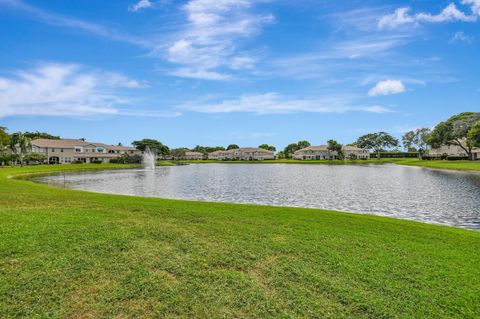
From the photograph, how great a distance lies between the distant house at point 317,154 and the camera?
433ft

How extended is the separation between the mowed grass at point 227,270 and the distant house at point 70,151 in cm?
8162

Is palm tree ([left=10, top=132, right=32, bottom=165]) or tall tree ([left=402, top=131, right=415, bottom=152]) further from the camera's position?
tall tree ([left=402, top=131, right=415, bottom=152])

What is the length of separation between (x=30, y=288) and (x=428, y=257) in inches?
329

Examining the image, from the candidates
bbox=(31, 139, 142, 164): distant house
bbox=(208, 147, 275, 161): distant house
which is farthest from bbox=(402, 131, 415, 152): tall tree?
bbox=(31, 139, 142, 164): distant house

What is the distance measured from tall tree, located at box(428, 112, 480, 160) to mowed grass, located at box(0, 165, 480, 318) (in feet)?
289

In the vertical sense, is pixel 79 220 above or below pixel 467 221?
above

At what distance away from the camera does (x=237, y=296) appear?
17.6ft

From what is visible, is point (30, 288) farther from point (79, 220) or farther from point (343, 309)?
point (343, 309)

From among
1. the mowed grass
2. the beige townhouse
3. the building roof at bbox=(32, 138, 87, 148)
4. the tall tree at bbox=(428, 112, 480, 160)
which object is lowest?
the mowed grass

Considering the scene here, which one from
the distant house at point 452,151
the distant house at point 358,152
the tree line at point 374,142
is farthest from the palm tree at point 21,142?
the distant house at point 452,151

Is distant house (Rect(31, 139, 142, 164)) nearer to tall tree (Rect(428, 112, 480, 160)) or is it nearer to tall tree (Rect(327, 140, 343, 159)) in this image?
tall tree (Rect(327, 140, 343, 159))

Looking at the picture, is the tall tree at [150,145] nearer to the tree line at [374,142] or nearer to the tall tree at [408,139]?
the tree line at [374,142]

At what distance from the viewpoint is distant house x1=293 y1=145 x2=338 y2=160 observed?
132 metres

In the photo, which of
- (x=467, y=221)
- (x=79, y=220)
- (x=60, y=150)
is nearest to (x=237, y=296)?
(x=79, y=220)
